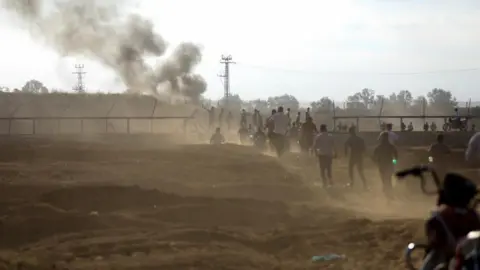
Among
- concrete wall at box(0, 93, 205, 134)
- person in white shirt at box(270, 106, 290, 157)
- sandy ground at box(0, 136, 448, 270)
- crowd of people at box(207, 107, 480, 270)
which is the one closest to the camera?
crowd of people at box(207, 107, 480, 270)

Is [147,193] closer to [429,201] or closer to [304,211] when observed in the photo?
[304,211]

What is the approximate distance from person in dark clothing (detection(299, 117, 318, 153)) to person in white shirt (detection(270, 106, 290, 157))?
1.09m

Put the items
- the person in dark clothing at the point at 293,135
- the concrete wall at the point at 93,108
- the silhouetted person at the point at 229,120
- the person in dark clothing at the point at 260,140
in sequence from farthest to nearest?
1. the concrete wall at the point at 93,108
2. the silhouetted person at the point at 229,120
3. the person in dark clothing at the point at 293,135
4. the person in dark clothing at the point at 260,140

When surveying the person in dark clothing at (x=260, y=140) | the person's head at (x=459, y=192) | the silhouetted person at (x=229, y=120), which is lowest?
the person in dark clothing at (x=260, y=140)

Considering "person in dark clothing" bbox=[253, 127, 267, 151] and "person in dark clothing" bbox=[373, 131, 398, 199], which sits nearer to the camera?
"person in dark clothing" bbox=[373, 131, 398, 199]

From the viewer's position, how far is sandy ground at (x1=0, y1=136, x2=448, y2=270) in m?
10.4

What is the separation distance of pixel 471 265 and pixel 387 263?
5519mm

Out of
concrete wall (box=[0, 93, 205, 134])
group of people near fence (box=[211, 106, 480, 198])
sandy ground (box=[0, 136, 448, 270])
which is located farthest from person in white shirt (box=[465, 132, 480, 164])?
concrete wall (box=[0, 93, 205, 134])

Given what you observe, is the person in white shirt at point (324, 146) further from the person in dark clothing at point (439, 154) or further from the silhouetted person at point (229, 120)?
the silhouetted person at point (229, 120)

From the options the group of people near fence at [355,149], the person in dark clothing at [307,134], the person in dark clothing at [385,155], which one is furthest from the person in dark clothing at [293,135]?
the person in dark clothing at [385,155]

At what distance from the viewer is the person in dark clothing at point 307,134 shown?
79.2ft

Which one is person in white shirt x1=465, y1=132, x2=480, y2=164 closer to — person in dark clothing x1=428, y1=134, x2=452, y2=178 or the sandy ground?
the sandy ground

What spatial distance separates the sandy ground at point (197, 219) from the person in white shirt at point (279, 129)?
2.42 ft

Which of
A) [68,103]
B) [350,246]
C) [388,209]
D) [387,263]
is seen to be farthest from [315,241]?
[68,103]
